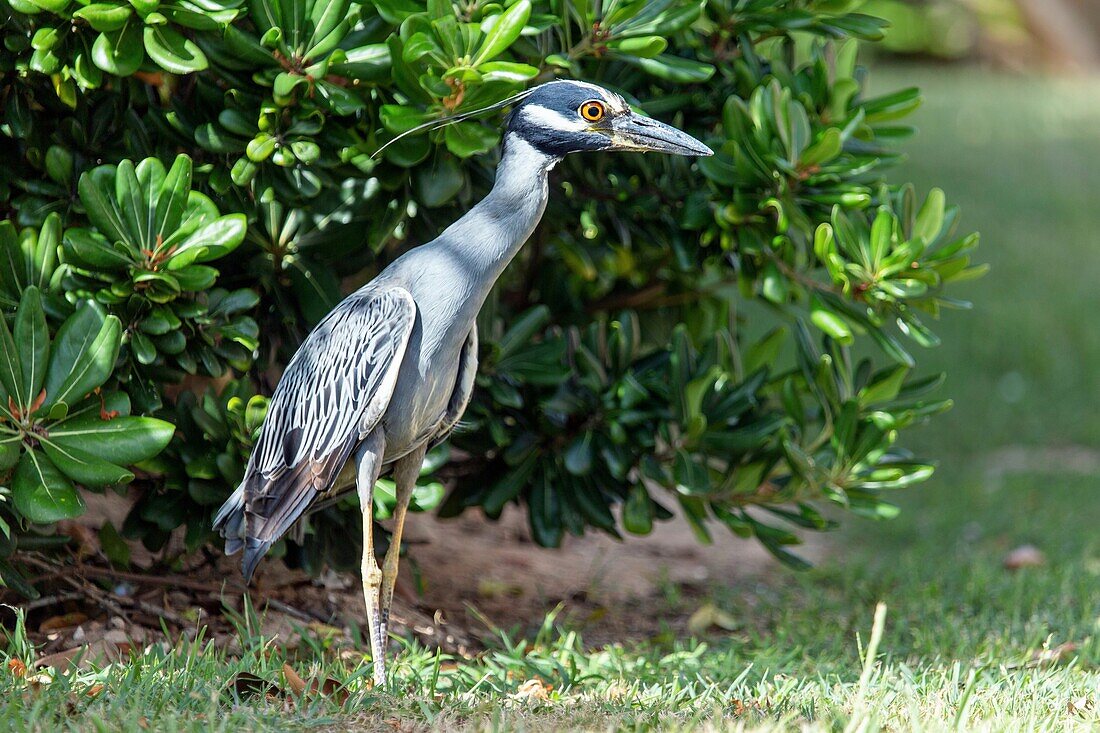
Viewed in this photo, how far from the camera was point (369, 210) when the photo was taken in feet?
12.8

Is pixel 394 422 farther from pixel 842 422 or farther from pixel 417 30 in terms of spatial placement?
pixel 842 422

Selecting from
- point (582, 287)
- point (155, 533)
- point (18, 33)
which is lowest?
point (155, 533)

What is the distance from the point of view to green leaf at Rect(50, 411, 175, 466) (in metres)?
3.11

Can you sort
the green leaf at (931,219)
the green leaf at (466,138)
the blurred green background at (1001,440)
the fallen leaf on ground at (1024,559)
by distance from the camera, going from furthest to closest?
the fallen leaf on ground at (1024,559)
the blurred green background at (1001,440)
the green leaf at (931,219)
the green leaf at (466,138)

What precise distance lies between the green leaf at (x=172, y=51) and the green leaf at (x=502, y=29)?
82 cm

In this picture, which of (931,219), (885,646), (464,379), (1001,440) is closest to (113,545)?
(464,379)

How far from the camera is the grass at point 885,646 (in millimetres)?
2881

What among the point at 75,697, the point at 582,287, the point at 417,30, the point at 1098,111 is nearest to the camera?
the point at 75,697

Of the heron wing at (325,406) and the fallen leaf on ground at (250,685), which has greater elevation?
the heron wing at (325,406)

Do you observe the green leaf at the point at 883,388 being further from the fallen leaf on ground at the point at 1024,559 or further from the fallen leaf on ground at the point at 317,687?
the fallen leaf on ground at the point at 317,687

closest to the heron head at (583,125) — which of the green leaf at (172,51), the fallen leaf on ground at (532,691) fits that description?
the green leaf at (172,51)

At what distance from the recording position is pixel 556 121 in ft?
10.6

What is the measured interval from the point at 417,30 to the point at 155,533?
195cm

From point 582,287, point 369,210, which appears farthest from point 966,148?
point 369,210
